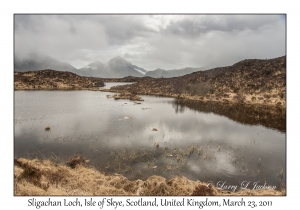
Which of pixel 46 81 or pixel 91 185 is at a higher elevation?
pixel 46 81

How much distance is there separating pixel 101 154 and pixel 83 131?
7.80 metres

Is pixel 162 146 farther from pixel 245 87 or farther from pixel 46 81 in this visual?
pixel 46 81

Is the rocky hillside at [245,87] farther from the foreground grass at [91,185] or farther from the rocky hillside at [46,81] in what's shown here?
the foreground grass at [91,185]

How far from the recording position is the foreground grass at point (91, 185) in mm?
10500

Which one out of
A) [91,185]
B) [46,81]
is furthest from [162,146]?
[46,81]

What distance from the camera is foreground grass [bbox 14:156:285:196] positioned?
1050 cm

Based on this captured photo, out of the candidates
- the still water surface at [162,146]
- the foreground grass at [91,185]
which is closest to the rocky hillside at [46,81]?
the still water surface at [162,146]

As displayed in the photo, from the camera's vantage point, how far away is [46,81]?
91.4m

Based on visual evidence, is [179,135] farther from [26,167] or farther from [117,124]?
[26,167]

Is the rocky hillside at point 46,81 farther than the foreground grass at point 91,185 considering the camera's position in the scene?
Yes

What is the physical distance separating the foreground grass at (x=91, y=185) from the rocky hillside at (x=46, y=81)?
79.5 metres

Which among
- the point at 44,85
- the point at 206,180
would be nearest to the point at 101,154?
the point at 206,180

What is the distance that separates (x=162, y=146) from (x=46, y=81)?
92.9m

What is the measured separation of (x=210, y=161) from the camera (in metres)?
16.9
